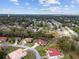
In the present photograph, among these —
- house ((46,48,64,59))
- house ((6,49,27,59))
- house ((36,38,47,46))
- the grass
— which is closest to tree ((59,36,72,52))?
house ((46,48,64,59))

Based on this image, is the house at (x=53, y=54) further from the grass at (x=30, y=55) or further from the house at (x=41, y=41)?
the house at (x=41, y=41)

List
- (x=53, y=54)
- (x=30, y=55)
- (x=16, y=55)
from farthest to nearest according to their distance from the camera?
1. (x=53, y=54)
2. (x=30, y=55)
3. (x=16, y=55)

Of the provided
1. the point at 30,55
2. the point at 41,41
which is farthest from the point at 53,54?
the point at 41,41

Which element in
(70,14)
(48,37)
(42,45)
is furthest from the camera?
(70,14)

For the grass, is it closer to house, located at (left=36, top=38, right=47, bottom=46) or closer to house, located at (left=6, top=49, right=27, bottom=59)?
house, located at (left=6, top=49, right=27, bottom=59)

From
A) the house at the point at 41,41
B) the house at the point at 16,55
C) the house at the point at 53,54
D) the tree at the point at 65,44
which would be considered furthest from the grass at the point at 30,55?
the house at the point at 41,41

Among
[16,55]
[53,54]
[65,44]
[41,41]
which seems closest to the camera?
[16,55]

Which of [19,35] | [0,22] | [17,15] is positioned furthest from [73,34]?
[0,22]

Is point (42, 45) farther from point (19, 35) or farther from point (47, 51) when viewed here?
point (19, 35)

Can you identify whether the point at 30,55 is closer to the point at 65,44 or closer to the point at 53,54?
the point at 53,54
